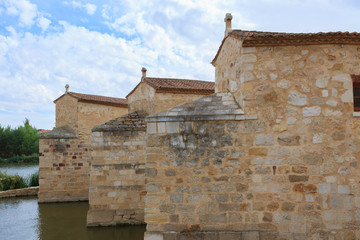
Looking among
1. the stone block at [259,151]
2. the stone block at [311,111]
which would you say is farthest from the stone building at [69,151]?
the stone block at [311,111]

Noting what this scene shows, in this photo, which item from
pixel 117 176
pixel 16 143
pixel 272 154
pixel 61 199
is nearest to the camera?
pixel 272 154

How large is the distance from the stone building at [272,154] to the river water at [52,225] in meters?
3.44

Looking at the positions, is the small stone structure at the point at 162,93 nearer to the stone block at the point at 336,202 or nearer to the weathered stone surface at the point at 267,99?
the weathered stone surface at the point at 267,99

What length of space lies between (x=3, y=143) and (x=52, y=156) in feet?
92.2

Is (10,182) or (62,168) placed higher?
(62,168)

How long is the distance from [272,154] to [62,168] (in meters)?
10.5

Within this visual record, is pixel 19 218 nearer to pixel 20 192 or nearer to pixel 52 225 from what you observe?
pixel 52 225

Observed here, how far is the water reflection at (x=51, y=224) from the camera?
7.43 meters

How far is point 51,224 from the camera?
8.65 m

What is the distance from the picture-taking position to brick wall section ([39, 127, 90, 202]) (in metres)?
12.0

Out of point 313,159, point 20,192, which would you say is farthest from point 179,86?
point 20,192

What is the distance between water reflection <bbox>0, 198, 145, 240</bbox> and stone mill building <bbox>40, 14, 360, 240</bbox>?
11.3ft

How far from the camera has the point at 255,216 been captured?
4418 mm

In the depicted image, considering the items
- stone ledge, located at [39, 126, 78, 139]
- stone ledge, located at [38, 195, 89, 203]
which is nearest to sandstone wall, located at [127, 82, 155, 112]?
stone ledge, located at [39, 126, 78, 139]
